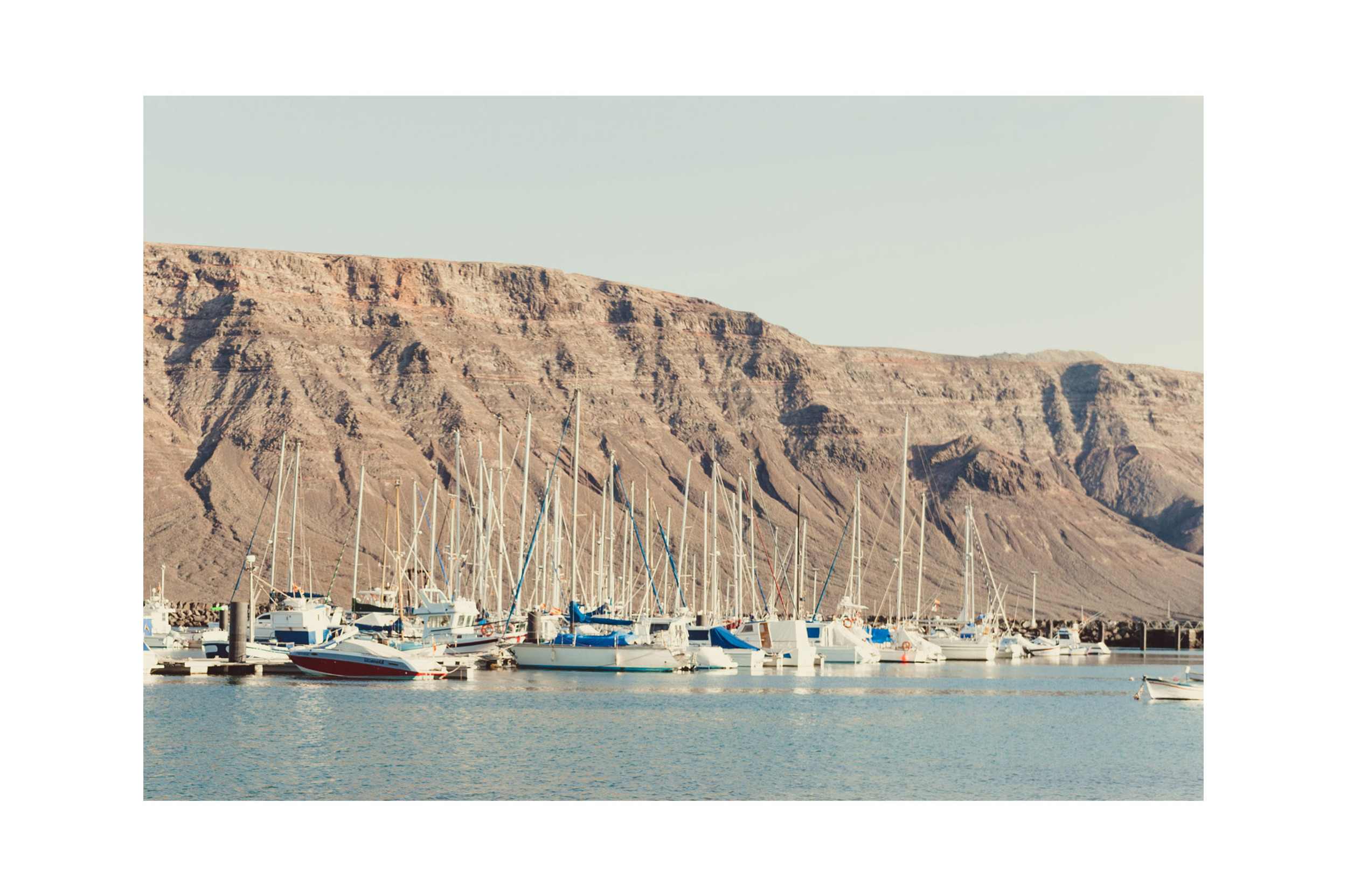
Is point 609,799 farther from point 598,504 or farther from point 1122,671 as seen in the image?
point 598,504

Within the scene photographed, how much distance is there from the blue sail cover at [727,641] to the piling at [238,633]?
708 inches

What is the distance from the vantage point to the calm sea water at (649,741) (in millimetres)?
24578

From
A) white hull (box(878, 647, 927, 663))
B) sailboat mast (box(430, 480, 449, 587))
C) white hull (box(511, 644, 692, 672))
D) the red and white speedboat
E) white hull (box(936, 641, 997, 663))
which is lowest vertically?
white hull (box(936, 641, 997, 663))

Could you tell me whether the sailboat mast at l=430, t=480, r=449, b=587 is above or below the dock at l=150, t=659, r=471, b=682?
above

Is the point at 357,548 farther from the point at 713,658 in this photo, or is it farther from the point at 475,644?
the point at 713,658

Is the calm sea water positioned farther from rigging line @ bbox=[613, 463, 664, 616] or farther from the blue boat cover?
rigging line @ bbox=[613, 463, 664, 616]

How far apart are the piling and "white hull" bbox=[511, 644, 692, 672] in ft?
29.0

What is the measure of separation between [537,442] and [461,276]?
25430mm

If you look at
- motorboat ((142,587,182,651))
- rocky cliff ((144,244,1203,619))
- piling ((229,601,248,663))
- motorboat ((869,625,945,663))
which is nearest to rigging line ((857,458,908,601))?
rocky cliff ((144,244,1203,619))

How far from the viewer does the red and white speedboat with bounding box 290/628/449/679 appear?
45.6 metres

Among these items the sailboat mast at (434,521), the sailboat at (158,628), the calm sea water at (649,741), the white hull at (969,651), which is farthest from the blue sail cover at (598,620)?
the white hull at (969,651)

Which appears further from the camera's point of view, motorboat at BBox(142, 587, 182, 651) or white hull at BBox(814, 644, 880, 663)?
white hull at BBox(814, 644, 880, 663)

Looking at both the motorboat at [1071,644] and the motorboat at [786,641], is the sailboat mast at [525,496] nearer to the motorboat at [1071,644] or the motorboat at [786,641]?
the motorboat at [786,641]
